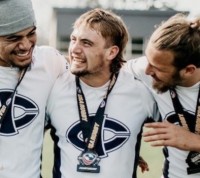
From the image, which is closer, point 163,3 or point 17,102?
point 17,102

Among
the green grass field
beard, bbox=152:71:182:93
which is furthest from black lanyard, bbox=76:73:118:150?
the green grass field

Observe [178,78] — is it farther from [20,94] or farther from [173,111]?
[20,94]

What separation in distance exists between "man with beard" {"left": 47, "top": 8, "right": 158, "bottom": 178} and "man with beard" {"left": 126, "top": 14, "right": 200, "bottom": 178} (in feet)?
0.47

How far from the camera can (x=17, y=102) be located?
3609mm

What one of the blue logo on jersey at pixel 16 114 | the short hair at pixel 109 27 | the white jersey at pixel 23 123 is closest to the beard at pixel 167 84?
the short hair at pixel 109 27

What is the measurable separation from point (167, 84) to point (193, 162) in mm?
603

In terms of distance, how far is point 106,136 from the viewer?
145 inches

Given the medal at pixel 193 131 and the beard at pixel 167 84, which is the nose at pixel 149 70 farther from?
the medal at pixel 193 131

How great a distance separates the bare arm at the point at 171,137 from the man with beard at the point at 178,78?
0.16 meters

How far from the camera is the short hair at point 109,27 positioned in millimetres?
3859

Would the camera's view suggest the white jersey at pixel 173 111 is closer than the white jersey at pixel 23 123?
No

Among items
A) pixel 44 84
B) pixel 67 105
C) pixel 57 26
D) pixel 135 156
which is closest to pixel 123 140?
pixel 135 156

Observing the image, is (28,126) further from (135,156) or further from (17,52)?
(135,156)

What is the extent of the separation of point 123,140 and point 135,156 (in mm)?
195
